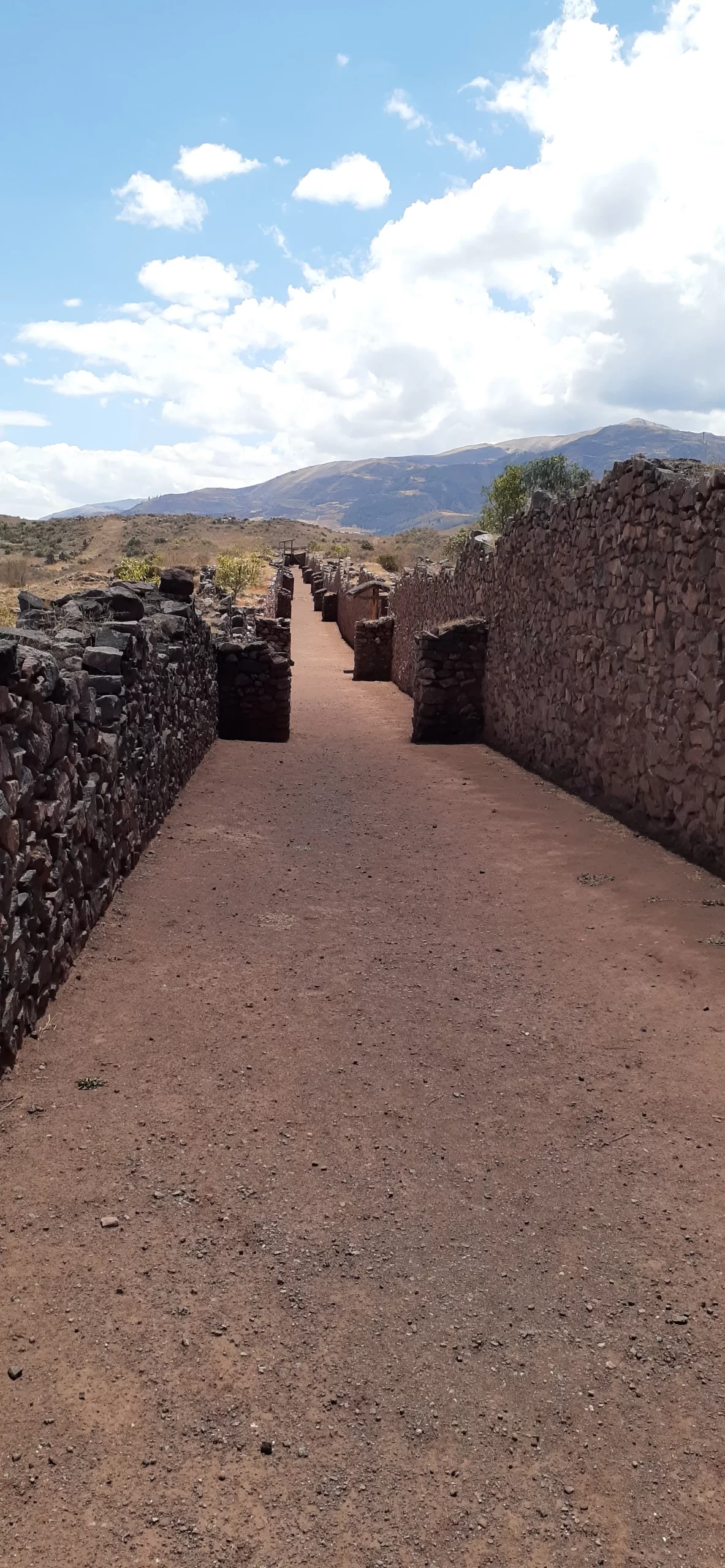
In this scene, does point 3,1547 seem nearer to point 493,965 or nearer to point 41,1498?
point 41,1498

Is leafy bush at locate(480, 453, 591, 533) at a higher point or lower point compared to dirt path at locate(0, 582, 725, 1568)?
higher

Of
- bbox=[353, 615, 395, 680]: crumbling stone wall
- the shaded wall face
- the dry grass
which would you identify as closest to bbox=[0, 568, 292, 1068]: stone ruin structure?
the dry grass

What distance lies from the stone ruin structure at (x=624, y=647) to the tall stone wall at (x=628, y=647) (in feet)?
0.06

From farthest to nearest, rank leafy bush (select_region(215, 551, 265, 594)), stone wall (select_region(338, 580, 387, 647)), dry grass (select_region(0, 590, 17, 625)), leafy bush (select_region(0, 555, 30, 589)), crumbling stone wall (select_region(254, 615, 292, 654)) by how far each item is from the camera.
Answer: leafy bush (select_region(0, 555, 30, 589)) → leafy bush (select_region(215, 551, 265, 594)) → stone wall (select_region(338, 580, 387, 647)) → dry grass (select_region(0, 590, 17, 625)) → crumbling stone wall (select_region(254, 615, 292, 654))

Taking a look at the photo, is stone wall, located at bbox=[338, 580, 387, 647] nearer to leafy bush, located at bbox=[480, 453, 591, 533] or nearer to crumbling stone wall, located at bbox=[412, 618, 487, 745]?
crumbling stone wall, located at bbox=[412, 618, 487, 745]

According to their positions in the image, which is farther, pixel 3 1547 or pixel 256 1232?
pixel 256 1232

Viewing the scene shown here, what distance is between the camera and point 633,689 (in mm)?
8812

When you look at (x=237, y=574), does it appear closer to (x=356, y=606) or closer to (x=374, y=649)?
(x=356, y=606)

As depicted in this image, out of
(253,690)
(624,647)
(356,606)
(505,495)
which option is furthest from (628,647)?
(505,495)

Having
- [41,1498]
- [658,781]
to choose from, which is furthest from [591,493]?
[41,1498]

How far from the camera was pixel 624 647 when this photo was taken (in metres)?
9.02

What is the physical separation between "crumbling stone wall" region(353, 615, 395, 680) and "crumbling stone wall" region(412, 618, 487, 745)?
25.0 feet

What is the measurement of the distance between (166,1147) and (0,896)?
52.2 inches

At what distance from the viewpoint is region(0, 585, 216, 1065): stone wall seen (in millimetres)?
4418
